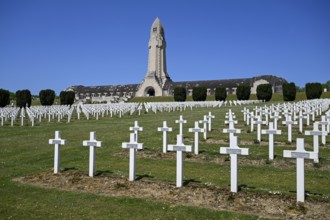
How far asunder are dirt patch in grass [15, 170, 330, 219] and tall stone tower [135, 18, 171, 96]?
72.7m

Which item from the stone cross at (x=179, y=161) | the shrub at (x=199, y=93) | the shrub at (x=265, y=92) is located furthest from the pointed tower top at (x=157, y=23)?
the stone cross at (x=179, y=161)

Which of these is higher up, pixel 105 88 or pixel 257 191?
pixel 105 88

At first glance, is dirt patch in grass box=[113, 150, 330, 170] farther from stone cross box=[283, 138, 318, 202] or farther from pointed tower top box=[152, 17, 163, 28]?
pointed tower top box=[152, 17, 163, 28]

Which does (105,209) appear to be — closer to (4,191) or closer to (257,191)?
(4,191)

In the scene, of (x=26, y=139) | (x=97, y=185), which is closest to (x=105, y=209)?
(x=97, y=185)

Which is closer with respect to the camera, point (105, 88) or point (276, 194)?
point (276, 194)

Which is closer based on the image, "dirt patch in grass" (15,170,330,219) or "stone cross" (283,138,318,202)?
"dirt patch in grass" (15,170,330,219)

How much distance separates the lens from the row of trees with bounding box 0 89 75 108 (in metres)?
39.8

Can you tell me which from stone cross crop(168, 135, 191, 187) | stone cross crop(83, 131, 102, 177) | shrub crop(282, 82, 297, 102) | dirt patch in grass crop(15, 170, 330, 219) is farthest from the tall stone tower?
stone cross crop(168, 135, 191, 187)

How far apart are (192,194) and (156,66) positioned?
77.4m

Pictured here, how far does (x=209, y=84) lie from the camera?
80.1m

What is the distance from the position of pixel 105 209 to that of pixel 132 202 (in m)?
0.51

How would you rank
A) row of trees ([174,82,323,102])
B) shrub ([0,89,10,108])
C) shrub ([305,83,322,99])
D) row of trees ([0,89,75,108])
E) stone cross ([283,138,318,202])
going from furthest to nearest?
row of trees ([174,82,323,102]) < shrub ([305,83,322,99]) < row of trees ([0,89,75,108]) < shrub ([0,89,10,108]) < stone cross ([283,138,318,202])

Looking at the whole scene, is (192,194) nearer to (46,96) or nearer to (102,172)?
(102,172)
